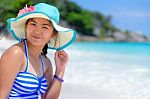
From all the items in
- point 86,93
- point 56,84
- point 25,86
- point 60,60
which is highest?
point 86,93

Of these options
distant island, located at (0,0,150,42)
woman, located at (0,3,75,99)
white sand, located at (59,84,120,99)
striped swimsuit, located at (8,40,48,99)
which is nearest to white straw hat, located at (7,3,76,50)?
woman, located at (0,3,75,99)

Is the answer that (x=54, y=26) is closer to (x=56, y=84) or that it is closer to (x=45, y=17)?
(x=45, y=17)

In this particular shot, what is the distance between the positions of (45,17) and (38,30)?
0.27 feet

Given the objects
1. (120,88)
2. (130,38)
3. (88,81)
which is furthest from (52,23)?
(130,38)

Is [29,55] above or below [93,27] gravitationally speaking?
below

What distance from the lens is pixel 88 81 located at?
7238 millimetres

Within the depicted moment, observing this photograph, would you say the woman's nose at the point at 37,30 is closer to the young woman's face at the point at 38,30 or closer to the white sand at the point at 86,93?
Answer: the young woman's face at the point at 38,30

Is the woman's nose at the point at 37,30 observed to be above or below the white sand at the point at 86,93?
below

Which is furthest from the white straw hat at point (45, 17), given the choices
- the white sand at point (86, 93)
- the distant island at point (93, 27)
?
the distant island at point (93, 27)

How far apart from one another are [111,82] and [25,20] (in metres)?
4.98

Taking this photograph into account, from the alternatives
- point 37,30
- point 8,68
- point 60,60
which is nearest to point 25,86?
point 8,68

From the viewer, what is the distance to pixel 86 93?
5656mm

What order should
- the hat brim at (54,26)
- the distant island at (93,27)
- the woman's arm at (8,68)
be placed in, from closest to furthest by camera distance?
the woman's arm at (8,68)
the hat brim at (54,26)
the distant island at (93,27)

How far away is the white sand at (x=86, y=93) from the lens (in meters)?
5.14
